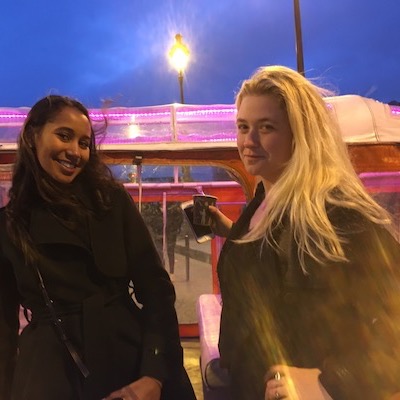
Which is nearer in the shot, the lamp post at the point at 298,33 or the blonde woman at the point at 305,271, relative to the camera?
the blonde woman at the point at 305,271

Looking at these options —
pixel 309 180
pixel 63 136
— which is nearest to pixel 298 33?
pixel 63 136

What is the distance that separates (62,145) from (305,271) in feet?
3.12

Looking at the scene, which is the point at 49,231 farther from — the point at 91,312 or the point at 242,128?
the point at 242,128

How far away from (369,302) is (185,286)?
5668mm

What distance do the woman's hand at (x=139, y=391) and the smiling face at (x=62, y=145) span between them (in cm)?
75

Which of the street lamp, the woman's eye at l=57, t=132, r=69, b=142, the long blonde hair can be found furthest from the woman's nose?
the street lamp

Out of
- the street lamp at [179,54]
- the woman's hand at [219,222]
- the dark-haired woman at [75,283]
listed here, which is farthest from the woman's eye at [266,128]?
the street lamp at [179,54]

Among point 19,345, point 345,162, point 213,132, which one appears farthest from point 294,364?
point 213,132

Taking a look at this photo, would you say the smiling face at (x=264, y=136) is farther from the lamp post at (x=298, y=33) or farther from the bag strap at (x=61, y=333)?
the lamp post at (x=298, y=33)

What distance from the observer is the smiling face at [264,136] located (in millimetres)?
1460

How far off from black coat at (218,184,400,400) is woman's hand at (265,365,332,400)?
0.9 inches

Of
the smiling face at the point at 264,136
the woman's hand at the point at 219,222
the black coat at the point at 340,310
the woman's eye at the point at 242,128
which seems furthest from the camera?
the woman's hand at the point at 219,222

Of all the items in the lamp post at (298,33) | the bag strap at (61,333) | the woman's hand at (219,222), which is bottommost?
the bag strap at (61,333)

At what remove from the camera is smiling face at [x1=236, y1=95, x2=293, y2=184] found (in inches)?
57.5
